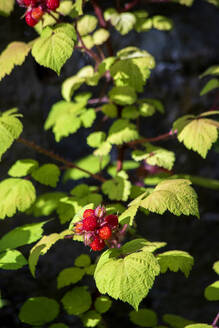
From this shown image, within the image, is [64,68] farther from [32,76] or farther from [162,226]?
[162,226]

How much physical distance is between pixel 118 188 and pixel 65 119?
448 mm

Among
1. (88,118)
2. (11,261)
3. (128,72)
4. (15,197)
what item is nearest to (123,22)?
(128,72)

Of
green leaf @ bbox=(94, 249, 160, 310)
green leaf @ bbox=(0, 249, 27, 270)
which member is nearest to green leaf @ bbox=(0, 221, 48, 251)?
green leaf @ bbox=(0, 249, 27, 270)

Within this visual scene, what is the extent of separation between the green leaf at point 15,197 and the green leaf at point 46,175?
0.26 feet

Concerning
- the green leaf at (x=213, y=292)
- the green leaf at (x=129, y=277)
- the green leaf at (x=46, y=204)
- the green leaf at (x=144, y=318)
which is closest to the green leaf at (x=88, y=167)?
the green leaf at (x=46, y=204)

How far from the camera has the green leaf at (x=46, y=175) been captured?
168cm

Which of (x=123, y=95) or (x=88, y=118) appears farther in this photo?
(x=88, y=118)

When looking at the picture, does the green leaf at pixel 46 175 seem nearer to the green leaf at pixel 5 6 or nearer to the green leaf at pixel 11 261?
the green leaf at pixel 11 261

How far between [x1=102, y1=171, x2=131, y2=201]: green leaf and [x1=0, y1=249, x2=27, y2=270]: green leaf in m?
0.48

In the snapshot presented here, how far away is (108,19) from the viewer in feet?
5.71

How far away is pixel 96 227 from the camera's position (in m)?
A: 1.12

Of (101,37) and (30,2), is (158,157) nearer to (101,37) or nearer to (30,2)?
(101,37)

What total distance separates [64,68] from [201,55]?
97cm

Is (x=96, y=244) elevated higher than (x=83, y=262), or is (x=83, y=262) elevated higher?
(x=96, y=244)
